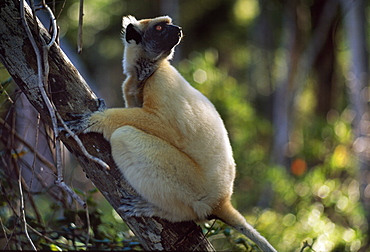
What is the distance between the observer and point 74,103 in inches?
134

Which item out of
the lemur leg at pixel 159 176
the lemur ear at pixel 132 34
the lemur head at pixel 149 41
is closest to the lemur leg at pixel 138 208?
the lemur leg at pixel 159 176

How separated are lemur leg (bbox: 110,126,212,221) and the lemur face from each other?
114cm

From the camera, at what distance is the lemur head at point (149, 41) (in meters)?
4.57

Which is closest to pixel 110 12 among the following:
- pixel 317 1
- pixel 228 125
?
pixel 317 1

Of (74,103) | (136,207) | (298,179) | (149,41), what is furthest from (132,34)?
(298,179)

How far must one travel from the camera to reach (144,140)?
148 inches

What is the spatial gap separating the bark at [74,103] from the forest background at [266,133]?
394 millimetres

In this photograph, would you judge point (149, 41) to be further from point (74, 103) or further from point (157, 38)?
point (74, 103)

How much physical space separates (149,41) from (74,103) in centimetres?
152

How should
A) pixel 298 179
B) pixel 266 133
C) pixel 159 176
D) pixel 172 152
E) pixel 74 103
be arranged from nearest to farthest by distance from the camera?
pixel 74 103, pixel 159 176, pixel 172 152, pixel 298 179, pixel 266 133

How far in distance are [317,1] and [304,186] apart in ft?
24.8

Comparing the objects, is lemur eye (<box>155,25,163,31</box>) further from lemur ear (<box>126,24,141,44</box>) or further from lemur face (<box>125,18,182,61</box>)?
lemur ear (<box>126,24,141,44</box>)

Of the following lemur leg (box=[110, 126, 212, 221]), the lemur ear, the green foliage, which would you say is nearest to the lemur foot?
lemur leg (box=[110, 126, 212, 221])

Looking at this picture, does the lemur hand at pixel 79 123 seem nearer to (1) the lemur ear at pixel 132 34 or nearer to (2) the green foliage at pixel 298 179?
(1) the lemur ear at pixel 132 34
